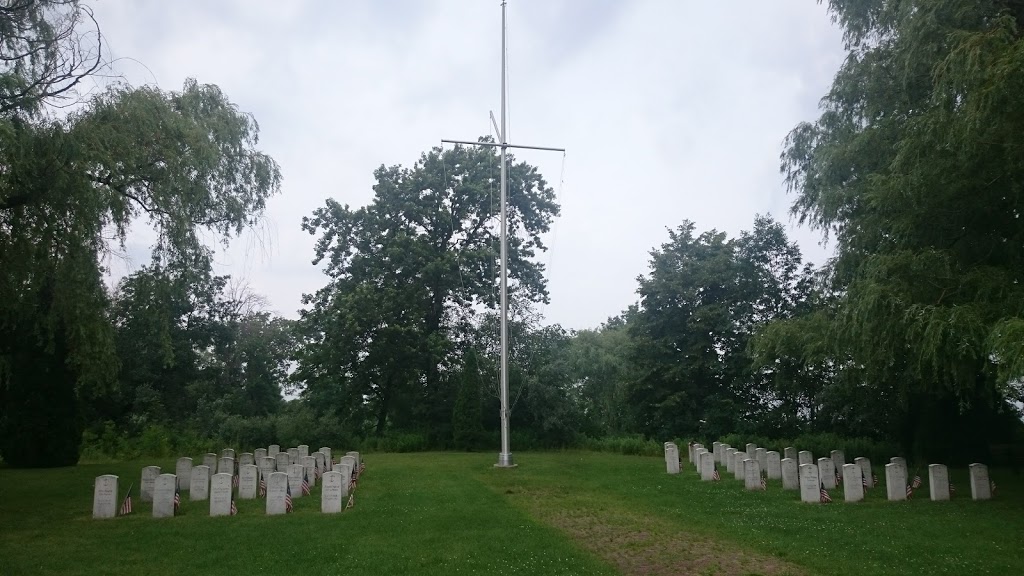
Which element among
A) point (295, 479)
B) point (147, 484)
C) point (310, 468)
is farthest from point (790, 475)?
point (147, 484)

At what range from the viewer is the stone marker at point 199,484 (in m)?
14.4

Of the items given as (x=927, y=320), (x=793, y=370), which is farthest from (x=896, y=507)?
(x=793, y=370)

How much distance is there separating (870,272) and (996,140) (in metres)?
3.17

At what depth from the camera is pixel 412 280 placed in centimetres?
3153

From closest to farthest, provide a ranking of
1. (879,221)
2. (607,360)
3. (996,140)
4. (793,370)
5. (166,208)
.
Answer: (996,140), (166,208), (879,221), (793,370), (607,360)

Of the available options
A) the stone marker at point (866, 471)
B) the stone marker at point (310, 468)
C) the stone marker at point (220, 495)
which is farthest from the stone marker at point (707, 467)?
the stone marker at point (220, 495)

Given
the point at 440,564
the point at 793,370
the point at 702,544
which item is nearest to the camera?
the point at 440,564

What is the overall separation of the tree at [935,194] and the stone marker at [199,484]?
1385 cm

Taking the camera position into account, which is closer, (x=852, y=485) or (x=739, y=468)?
(x=852, y=485)

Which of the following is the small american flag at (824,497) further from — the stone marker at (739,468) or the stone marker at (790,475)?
the stone marker at (739,468)

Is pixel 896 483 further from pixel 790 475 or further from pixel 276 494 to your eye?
pixel 276 494

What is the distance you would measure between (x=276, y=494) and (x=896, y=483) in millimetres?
12225

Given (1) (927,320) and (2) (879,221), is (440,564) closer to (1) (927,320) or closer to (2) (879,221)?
(1) (927,320)

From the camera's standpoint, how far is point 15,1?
12.2m
